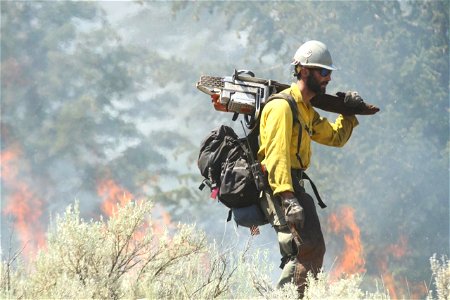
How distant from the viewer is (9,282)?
263 inches

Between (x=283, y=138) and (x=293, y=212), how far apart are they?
1.45 ft

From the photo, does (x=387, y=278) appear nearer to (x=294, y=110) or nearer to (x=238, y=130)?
(x=238, y=130)

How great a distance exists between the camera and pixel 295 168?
5.99m

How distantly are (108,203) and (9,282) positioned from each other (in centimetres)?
2115

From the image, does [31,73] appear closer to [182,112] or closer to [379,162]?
[182,112]

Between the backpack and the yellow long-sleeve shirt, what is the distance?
0.08 meters

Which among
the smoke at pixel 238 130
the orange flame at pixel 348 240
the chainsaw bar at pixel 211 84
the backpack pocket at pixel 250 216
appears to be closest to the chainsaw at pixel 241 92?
the chainsaw bar at pixel 211 84

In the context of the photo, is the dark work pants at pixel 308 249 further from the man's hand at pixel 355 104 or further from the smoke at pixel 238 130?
the smoke at pixel 238 130

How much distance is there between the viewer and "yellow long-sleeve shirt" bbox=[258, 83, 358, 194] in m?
5.76

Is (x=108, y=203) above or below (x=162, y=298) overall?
above

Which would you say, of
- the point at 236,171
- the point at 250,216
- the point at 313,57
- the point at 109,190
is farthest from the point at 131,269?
the point at 109,190

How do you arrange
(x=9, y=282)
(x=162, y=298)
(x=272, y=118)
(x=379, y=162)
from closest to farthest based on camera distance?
1. (x=272, y=118)
2. (x=162, y=298)
3. (x=9, y=282)
4. (x=379, y=162)

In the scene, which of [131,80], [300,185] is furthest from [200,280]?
[131,80]

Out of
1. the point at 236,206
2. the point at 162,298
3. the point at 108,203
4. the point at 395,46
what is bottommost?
the point at 162,298
